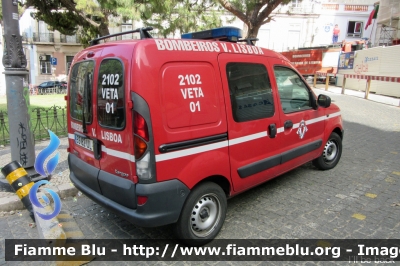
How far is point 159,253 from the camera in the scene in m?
2.92

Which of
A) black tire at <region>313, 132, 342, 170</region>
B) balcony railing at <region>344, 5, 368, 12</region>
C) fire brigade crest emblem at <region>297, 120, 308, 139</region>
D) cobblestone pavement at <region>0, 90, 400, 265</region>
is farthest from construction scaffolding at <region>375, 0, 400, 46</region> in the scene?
fire brigade crest emblem at <region>297, 120, 308, 139</region>

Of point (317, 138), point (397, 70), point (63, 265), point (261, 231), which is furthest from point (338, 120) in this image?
point (397, 70)

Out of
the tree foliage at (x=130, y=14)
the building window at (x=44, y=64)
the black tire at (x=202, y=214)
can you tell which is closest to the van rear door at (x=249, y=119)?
the black tire at (x=202, y=214)

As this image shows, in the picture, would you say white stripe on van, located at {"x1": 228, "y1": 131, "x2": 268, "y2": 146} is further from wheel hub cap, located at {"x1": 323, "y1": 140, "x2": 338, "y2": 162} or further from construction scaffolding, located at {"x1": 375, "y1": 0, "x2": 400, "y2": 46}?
construction scaffolding, located at {"x1": 375, "y1": 0, "x2": 400, "y2": 46}

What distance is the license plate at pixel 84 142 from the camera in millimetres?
3094

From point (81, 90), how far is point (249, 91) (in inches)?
75.2

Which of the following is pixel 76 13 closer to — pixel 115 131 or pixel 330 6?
pixel 115 131

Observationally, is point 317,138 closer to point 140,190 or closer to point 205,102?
point 205,102

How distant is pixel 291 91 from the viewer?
13.5 feet

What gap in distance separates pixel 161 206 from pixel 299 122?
247cm

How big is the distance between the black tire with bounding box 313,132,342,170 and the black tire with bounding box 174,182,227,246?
2.63 m

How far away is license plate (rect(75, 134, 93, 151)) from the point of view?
10.2ft

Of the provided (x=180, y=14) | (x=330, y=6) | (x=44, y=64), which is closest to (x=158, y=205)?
(x=180, y=14)

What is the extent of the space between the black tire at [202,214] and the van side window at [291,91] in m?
1.59
